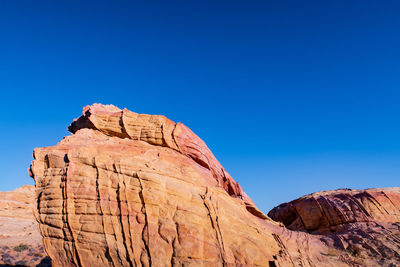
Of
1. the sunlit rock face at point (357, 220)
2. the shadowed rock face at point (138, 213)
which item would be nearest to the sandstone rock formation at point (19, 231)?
the shadowed rock face at point (138, 213)

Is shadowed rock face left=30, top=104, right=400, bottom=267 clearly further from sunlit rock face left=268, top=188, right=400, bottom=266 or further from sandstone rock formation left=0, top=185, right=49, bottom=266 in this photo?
sandstone rock formation left=0, top=185, right=49, bottom=266

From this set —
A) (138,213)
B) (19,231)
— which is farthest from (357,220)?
(19,231)

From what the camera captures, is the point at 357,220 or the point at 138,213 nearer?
the point at 138,213

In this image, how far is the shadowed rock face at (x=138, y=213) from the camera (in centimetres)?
1362

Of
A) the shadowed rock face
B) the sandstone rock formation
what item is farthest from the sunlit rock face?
the sandstone rock formation

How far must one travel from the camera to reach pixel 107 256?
1344 cm

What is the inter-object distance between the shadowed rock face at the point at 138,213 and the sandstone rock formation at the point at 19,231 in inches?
184

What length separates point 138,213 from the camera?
47.6ft

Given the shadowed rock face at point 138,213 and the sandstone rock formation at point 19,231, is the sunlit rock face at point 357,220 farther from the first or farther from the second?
the sandstone rock formation at point 19,231

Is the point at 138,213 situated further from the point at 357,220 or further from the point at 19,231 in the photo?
the point at 19,231

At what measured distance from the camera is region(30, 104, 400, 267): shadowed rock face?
1362 cm

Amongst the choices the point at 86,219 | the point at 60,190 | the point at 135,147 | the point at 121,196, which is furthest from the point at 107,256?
the point at 135,147

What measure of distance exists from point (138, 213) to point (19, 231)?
114 ft

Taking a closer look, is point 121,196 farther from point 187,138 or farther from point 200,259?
point 187,138
